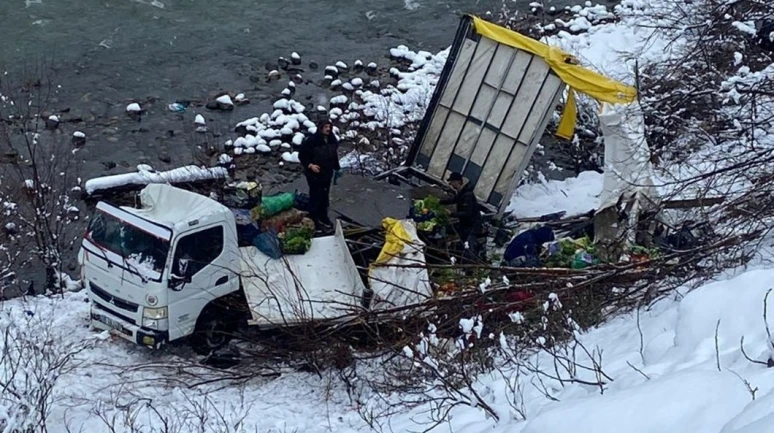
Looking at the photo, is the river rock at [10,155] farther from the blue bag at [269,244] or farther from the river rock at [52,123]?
the blue bag at [269,244]

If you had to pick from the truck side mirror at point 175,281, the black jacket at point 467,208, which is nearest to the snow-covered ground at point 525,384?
the truck side mirror at point 175,281

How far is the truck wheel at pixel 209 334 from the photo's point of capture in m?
11.3

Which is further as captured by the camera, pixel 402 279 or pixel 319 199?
pixel 319 199

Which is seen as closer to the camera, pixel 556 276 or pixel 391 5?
pixel 556 276

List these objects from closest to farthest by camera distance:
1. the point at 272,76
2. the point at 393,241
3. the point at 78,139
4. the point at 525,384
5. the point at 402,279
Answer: the point at 525,384 < the point at 402,279 < the point at 393,241 < the point at 78,139 < the point at 272,76

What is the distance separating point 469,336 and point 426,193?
175 inches

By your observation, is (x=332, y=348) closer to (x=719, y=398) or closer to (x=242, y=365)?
(x=242, y=365)

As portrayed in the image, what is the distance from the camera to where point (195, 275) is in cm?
1092

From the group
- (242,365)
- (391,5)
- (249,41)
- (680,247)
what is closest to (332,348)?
(242,365)

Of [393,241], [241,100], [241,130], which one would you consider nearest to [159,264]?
[393,241]

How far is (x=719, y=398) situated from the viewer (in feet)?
18.3

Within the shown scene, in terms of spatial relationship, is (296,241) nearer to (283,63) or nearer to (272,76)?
(272,76)

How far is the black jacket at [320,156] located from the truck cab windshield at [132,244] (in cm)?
277

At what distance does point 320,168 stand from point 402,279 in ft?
7.88
